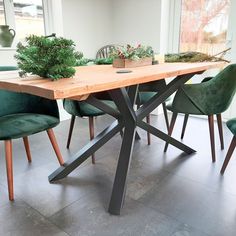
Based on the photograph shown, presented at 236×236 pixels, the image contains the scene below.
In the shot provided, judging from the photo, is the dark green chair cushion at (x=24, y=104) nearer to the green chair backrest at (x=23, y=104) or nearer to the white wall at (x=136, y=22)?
the green chair backrest at (x=23, y=104)

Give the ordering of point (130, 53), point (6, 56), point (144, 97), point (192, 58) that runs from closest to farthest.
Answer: point (130, 53)
point (192, 58)
point (144, 97)
point (6, 56)

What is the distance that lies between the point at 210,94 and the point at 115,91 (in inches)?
37.8

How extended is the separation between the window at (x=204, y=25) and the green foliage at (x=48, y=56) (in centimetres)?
246

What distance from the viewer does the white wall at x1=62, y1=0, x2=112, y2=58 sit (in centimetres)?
346

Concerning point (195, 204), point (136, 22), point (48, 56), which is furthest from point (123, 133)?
point (136, 22)

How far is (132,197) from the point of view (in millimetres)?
1679

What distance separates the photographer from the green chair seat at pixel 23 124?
164cm

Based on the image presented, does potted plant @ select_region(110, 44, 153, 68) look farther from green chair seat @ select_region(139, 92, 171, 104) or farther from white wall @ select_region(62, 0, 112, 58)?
white wall @ select_region(62, 0, 112, 58)

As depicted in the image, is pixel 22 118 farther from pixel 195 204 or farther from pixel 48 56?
pixel 195 204

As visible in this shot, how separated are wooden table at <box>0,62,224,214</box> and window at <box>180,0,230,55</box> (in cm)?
120

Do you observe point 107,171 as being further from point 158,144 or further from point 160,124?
point 160,124

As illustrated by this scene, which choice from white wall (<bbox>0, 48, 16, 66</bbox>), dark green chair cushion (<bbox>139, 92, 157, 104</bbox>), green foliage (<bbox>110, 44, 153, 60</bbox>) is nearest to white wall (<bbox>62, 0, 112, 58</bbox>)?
white wall (<bbox>0, 48, 16, 66</bbox>)

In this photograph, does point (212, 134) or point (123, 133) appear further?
point (212, 134)

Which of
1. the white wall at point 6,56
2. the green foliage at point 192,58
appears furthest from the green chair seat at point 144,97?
the white wall at point 6,56
